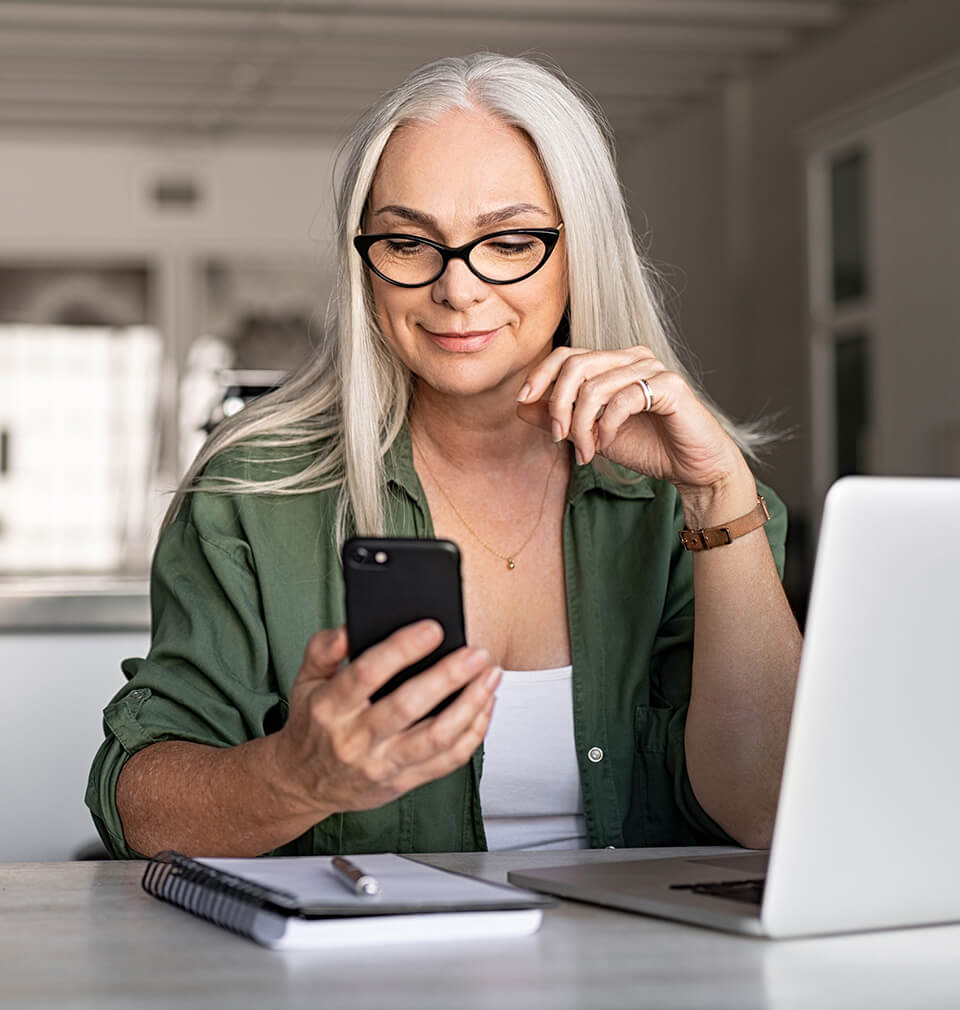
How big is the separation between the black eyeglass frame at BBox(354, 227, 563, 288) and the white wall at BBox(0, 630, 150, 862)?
113 cm

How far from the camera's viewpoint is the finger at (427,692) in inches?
38.1

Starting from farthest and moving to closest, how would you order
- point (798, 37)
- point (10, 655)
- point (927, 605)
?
point (798, 37), point (10, 655), point (927, 605)

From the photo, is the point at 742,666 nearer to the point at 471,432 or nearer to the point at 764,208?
the point at 471,432

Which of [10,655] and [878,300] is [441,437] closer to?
[10,655]

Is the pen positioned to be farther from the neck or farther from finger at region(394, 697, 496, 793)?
the neck

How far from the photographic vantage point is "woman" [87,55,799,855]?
1.50 metres

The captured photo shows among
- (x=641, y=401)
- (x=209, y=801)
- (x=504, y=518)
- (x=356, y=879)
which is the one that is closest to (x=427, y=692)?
(x=356, y=879)

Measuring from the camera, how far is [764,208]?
786 cm

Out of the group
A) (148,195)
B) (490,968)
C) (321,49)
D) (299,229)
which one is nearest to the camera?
(490,968)

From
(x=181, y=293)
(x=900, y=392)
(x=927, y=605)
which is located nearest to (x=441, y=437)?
(x=927, y=605)

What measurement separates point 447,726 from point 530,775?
2.23 ft

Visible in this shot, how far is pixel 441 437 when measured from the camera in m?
1.79

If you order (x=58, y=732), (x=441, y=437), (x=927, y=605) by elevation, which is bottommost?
(x=58, y=732)

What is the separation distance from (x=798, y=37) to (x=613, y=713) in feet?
20.6
